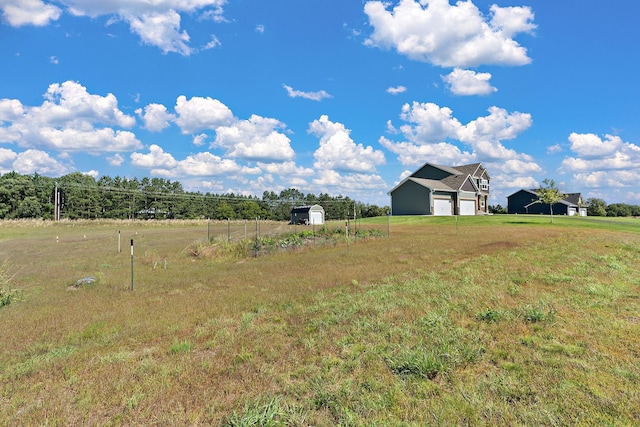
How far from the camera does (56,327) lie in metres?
6.84

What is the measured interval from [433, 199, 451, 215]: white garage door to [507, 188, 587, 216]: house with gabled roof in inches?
824

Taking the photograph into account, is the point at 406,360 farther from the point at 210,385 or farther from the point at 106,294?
the point at 106,294

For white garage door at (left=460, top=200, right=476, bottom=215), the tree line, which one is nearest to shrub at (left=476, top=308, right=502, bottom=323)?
white garage door at (left=460, top=200, right=476, bottom=215)

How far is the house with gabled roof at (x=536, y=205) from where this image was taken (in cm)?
5609

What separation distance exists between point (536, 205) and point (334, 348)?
63876mm

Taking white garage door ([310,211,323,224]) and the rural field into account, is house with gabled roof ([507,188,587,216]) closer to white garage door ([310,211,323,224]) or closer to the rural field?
white garage door ([310,211,323,224])

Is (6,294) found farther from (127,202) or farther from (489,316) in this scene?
(127,202)

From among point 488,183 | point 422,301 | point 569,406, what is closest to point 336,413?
point 569,406

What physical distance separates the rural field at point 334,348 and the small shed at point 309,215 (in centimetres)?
3659

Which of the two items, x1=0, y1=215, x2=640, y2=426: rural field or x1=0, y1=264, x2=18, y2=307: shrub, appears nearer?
x1=0, y1=215, x2=640, y2=426: rural field

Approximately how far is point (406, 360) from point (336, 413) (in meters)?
1.48

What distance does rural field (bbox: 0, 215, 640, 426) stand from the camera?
3625 mm

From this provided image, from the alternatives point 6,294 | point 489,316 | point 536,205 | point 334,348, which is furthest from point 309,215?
point 334,348

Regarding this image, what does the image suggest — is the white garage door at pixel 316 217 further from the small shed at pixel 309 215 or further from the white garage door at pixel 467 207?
the white garage door at pixel 467 207
